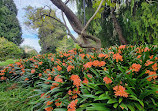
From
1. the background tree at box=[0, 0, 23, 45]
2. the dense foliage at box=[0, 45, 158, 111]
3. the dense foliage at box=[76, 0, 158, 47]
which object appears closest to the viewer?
the dense foliage at box=[0, 45, 158, 111]

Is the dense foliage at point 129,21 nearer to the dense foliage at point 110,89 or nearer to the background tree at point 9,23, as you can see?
the dense foliage at point 110,89

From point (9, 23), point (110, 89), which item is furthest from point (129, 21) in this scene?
point (9, 23)

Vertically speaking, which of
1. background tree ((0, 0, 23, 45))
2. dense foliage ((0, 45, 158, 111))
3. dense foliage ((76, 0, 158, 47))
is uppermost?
background tree ((0, 0, 23, 45))

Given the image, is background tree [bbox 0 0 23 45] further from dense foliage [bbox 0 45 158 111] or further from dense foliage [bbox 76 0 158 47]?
dense foliage [bbox 0 45 158 111]

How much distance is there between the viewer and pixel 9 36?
13844mm

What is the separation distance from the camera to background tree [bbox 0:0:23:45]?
13454mm

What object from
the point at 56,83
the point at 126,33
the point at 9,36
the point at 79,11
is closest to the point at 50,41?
the point at 9,36

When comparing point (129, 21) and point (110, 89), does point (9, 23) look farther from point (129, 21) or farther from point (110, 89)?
point (110, 89)

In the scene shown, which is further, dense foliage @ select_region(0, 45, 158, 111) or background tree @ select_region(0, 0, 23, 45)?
background tree @ select_region(0, 0, 23, 45)

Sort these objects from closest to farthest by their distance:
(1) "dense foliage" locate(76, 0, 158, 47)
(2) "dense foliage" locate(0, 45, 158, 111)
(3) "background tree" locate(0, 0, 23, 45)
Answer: (2) "dense foliage" locate(0, 45, 158, 111) → (1) "dense foliage" locate(76, 0, 158, 47) → (3) "background tree" locate(0, 0, 23, 45)

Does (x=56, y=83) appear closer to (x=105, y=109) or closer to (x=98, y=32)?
(x=105, y=109)

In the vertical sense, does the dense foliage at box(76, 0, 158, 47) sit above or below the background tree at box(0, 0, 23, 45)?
below

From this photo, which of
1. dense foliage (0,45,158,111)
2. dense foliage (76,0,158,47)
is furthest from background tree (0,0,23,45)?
dense foliage (0,45,158,111)

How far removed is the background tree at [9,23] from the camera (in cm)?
1345
